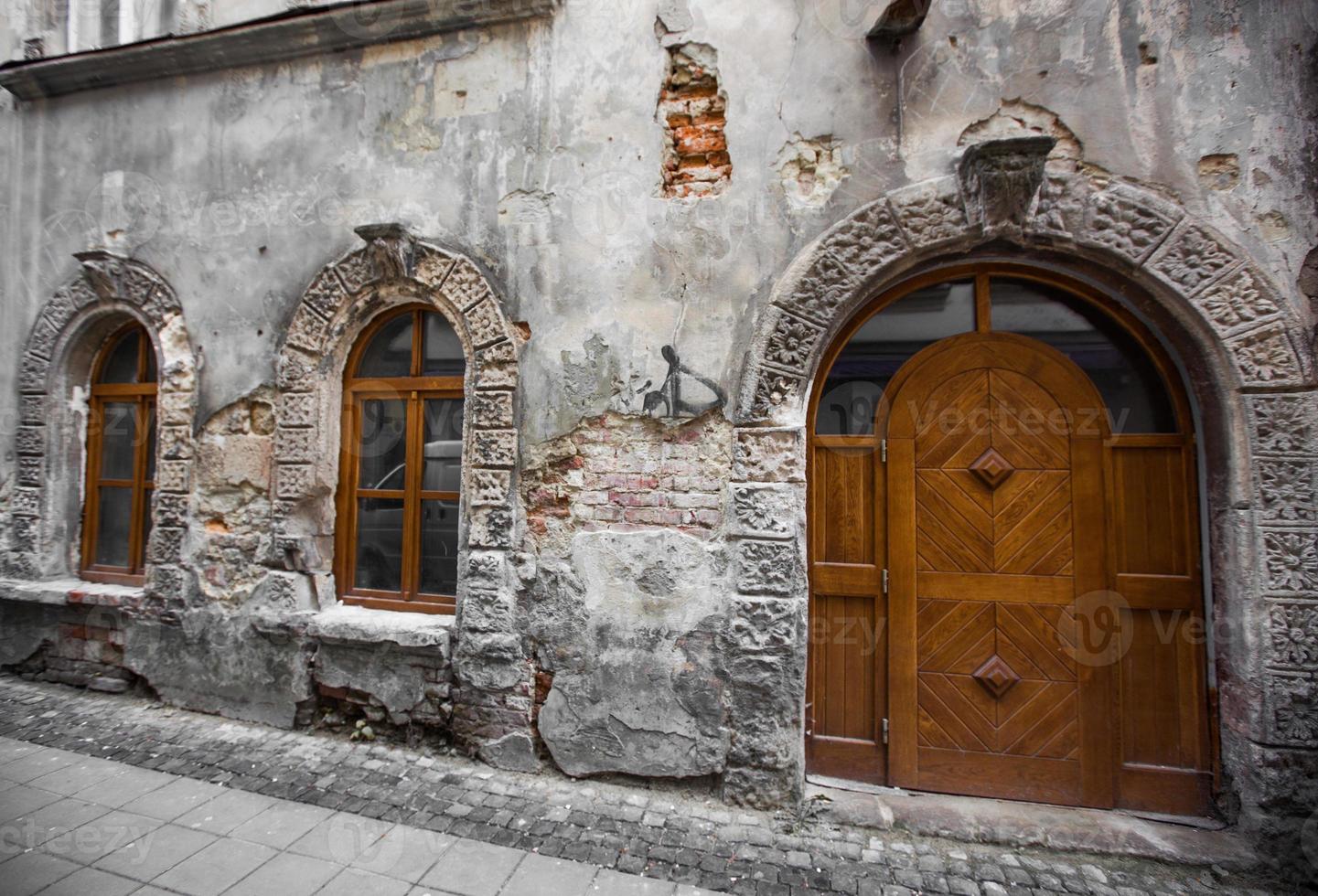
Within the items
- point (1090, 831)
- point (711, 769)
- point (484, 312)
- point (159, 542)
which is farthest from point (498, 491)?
point (1090, 831)

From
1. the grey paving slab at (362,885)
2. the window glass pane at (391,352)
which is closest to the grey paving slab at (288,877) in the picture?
the grey paving slab at (362,885)

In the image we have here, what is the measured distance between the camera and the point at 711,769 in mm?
2980

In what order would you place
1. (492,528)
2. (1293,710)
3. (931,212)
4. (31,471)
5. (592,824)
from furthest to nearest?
(31,471) < (492,528) < (931,212) < (592,824) < (1293,710)

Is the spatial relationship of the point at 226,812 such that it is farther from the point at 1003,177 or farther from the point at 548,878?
the point at 1003,177

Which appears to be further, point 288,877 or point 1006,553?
point 1006,553

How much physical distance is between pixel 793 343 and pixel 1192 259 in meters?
1.75

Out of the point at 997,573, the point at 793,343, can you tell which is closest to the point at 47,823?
the point at 793,343

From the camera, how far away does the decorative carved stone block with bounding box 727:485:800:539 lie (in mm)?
2963

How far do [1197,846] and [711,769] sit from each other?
2074 mm

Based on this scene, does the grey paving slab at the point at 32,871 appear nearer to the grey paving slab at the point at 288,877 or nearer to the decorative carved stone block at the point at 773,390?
the grey paving slab at the point at 288,877

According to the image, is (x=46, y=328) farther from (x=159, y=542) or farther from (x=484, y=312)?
(x=484, y=312)

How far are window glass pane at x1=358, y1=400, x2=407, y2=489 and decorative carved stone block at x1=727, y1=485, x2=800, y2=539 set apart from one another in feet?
6.89

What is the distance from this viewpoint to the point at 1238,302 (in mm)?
2670

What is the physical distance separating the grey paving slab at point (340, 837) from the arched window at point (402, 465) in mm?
1116
